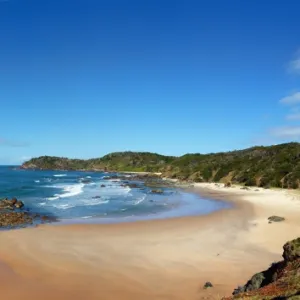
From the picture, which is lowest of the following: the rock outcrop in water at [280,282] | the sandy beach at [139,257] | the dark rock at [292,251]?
the sandy beach at [139,257]

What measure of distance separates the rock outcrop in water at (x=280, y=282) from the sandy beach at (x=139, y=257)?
2453mm

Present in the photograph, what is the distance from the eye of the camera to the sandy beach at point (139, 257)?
16.6m

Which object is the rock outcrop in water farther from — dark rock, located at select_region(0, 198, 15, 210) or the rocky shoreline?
dark rock, located at select_region(0, 198, 15, 210)

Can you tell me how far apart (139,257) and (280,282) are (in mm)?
11924

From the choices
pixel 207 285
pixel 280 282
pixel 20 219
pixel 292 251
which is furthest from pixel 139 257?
pixel 20 219

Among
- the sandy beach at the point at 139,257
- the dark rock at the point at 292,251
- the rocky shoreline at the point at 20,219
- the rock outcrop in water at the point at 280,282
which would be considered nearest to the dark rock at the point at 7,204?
the rocky shoreline at the point at 20,219

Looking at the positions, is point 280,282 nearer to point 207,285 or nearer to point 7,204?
point 207,285

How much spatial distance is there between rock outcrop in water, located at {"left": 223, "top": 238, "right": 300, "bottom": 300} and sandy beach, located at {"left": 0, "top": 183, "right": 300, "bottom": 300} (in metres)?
2.45

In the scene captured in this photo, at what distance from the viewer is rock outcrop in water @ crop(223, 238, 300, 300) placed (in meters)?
10.2

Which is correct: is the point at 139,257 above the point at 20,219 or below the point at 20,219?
below

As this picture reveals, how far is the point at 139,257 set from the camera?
2202cm

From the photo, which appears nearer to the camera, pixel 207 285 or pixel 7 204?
pixel 207 285

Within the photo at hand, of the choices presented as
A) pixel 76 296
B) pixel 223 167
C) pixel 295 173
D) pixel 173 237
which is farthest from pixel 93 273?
pixel 223 167

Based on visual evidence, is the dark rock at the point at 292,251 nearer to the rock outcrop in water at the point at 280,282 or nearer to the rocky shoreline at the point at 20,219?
the rock outcrop in water at the point at 280,282
